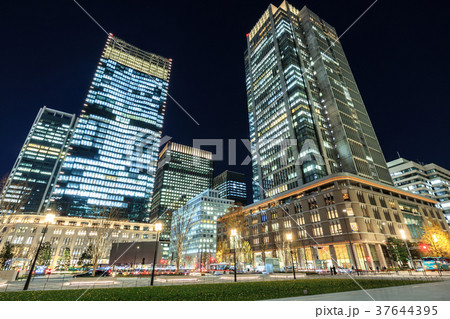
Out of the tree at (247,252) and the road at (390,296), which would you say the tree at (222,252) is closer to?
the tree at (247,252)

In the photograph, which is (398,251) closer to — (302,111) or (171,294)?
(302,111)

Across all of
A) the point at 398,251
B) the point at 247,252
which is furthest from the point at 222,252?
the point at 398,251

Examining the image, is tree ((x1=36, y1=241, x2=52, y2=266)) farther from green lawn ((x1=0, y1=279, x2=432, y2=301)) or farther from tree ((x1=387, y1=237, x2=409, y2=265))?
tree ((x1=387, y1=237, x2=409, y2=265))

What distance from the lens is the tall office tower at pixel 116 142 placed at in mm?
119000

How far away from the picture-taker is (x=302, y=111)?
95.5m

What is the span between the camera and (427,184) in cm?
12162

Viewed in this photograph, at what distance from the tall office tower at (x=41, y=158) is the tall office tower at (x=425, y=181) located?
231m

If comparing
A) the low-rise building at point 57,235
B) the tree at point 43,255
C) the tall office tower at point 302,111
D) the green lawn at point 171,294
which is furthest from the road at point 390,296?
the tree at point 43,255

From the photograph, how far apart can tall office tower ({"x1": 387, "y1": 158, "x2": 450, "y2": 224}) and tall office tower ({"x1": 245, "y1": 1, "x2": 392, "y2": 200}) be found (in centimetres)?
4101

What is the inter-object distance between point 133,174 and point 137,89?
222 feet

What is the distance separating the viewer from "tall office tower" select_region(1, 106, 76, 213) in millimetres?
150250

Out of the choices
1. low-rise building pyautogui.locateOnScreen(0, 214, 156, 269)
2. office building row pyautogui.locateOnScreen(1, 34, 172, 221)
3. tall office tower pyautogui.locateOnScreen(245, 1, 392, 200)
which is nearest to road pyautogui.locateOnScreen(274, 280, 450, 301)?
tall office tower pyautogui.locateOnScreen(245, 1, 392, 200)

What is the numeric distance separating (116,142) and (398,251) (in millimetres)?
143762
